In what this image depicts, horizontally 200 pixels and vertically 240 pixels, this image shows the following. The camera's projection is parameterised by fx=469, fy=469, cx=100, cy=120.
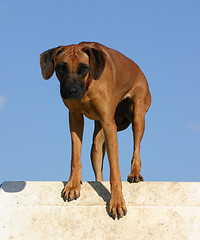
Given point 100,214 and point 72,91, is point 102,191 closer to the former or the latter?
point 100,214

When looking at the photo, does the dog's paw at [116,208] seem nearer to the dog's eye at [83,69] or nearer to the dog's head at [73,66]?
the dog's head at [73,66]

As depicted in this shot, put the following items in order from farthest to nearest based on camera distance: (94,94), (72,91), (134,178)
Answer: (134,178), (94,94), (72,91)


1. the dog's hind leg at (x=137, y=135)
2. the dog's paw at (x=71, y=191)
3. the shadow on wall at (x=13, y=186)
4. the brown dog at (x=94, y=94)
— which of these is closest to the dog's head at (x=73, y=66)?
the brown dog at (x=94, y=94)

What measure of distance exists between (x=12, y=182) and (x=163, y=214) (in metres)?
2.57

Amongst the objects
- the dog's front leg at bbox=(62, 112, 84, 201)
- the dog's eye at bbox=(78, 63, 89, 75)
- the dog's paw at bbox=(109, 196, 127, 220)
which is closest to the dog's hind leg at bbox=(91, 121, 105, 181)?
the dog's front leg at bbox=(62, 112, 84, 201)

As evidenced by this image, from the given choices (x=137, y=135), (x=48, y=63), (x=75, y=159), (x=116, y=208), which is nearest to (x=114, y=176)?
(x=116, y=208)

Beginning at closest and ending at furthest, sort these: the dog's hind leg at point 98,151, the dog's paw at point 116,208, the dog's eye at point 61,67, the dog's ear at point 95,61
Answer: the dog's eye at point 61,67
the dog's ear at point 95,61
the dog's paw at point 116,208
the dog's hind leg at point 98,151

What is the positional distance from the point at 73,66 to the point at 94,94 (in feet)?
1.99

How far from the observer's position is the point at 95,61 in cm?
671

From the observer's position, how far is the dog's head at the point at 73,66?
20.9 feet

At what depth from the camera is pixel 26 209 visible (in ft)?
23.6

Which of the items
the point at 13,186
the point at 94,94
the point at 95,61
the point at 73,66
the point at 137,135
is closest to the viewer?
the point at 73,66

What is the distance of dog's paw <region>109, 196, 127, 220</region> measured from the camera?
6.83 metres

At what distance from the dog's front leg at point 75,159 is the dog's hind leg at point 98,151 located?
1289mm
